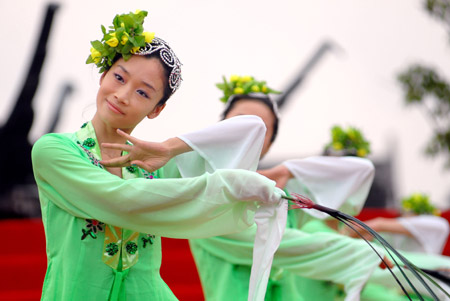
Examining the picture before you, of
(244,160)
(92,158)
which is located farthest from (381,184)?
(92,158)

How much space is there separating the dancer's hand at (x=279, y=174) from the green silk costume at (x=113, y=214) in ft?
2.37

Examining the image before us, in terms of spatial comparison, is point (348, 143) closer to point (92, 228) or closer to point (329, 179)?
point (329, 179)

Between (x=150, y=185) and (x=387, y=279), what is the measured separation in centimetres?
129

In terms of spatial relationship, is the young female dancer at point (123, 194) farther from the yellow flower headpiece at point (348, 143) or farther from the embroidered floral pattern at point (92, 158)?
the yellow flower headpiece at point (348, 143)

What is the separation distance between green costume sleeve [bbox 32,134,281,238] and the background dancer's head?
0.77 metres

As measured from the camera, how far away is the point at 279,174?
7.45 feet

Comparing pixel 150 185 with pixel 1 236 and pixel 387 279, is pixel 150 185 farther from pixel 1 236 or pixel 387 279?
pixel 1 236

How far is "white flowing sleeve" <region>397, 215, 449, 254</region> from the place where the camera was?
3.53 m

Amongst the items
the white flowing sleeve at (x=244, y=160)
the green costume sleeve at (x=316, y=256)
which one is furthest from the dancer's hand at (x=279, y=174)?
the white flowing sleeve at (x=244, y=160)

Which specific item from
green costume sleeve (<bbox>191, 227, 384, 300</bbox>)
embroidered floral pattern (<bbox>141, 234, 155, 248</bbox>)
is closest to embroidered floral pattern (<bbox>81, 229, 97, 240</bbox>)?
embroidered floral pattern (<bbox>141, 234, 155, 248</bbox>)

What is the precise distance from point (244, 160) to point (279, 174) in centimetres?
64

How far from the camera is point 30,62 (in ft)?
18.8

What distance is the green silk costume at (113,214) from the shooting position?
1.40 m

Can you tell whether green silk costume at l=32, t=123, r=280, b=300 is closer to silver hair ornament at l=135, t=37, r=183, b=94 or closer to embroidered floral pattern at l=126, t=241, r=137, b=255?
embroidered floral pattern at l=126, t=241, r=137, b=255
